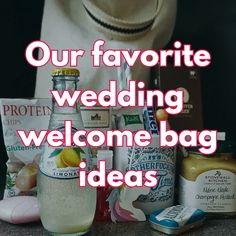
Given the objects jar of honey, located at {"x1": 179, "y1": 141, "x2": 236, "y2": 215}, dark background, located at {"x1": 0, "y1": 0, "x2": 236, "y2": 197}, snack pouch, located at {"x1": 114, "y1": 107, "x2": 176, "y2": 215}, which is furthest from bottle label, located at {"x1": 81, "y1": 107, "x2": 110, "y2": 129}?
dark background, located at {"x1": 0, "y1": 0, "x2": 236, "y2": 197}

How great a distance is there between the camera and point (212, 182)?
65 centimetres

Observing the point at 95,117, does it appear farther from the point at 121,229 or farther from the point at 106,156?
the point at 121,229

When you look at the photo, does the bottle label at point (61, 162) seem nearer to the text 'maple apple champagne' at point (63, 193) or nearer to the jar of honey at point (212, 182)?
the text 'maple apple champagne' at point (63, 193)

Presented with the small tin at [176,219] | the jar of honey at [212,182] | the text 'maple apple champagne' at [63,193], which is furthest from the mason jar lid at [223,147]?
the text 'maple apple champagne' at [63,193]

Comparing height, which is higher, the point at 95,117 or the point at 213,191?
the point at 95,117

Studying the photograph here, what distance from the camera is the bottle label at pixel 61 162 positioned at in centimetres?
57

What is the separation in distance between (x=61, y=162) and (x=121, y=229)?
159 millimetres

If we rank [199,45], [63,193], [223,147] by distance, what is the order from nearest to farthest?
[63,193]
[223,147]
[199,45]

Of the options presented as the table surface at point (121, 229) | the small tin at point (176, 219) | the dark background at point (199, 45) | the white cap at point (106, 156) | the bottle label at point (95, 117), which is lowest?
the table surface at point (121, 229)

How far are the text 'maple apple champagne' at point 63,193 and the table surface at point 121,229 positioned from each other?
0.04m

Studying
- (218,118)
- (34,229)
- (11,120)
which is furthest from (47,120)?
(218,118)

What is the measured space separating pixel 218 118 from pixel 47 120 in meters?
0.43

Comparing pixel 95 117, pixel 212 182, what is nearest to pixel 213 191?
pixel 212 182

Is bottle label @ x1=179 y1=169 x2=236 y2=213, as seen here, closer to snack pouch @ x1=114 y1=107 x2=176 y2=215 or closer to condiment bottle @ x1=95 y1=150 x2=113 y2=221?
snack pouch @ x1=114 y1=107 x2=176 y2=215
